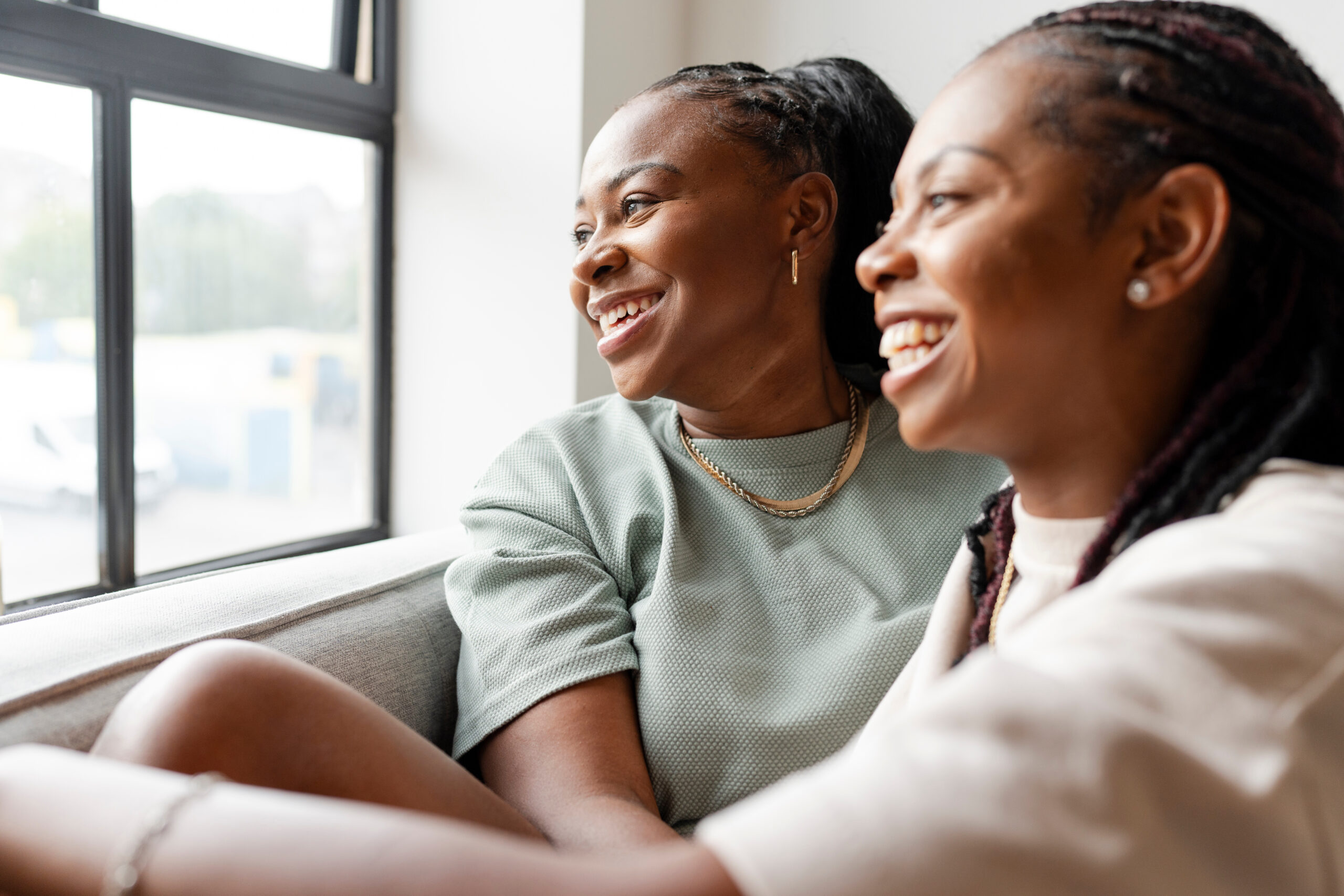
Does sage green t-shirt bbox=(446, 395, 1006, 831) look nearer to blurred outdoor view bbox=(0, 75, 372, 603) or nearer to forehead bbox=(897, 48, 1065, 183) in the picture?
forehead bbox=(897, 48, 1065, 183)

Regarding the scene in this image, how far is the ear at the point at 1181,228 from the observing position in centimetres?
73

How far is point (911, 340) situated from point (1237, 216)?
234 mm

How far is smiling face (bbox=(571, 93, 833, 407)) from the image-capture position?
4.28ft

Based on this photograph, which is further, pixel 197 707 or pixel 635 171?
pixel 635 171

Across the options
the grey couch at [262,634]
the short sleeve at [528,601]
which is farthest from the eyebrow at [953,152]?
the grey couch at [262,634]

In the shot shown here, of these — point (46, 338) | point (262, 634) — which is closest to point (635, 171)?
point (262, 634)

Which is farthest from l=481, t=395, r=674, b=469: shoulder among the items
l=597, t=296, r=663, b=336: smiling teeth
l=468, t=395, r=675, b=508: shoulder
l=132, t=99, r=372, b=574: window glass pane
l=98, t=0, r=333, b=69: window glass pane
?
l=98, t=0, r=333, b=69: window glass pane

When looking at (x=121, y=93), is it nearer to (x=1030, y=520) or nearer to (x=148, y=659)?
(x=148, y=659)

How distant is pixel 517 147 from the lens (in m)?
2.10

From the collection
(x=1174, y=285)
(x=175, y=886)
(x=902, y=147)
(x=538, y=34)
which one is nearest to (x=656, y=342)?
(x=902, y=147)

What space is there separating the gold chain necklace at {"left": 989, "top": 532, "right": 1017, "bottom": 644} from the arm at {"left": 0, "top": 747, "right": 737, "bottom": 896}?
16.4 inches

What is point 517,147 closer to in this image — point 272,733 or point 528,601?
point 528,601

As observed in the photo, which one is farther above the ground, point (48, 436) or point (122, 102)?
point (122, 102)

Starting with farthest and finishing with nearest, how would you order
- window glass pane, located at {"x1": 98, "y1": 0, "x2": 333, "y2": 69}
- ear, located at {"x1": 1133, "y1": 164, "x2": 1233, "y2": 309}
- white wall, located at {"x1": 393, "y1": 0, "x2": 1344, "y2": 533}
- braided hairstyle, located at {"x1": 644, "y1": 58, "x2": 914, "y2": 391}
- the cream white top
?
white wall, located at {"x1": 393, "y1": 0, "x2": 1344, "y2": 533} < window glass pane, located at {"x1": 98, "y1": 0, "x2": 333, "y2": 69} < braided hairstyle, located at {"x1": 644, "y1": 58, "x2": 914, "y2": 391} < ear, located at {"x1": 1133, "y1": 164, "x2": 1233, "y2": 309} < the cream white top
